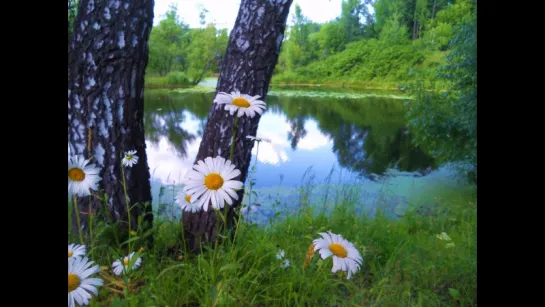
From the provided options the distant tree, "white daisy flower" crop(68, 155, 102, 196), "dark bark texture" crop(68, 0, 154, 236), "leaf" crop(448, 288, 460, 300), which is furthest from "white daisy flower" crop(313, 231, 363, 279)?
the distant tree

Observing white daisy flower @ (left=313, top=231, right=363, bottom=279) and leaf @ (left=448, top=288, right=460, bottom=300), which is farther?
leaf @ (left=448, top=288, right=460, bottom=300)

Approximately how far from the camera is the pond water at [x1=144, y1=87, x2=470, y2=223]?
2.74m

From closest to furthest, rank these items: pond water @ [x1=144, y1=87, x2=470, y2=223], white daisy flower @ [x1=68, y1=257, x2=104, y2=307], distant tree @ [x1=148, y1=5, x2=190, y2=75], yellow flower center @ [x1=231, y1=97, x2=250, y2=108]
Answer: white daisy flower @ [x1=68, y1=257, x2=104, y2=307] → yellow flower center @ [x1=231, y1=97, x2=250, y2=108] → pond water @ [x1=144, y1=87, x2=470, y2=223] → distant tree @ [x1=148, y1=5, x2=190, y2=75]

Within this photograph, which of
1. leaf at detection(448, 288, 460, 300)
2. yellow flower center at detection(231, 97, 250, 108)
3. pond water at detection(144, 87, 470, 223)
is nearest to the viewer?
yellow flower center at detection(231, 97, 250, 108)

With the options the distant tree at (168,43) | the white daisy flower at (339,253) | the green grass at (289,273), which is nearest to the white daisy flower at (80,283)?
the green grass at (289,273)

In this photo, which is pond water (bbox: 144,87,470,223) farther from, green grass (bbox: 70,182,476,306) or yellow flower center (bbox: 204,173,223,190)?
yellow flower center (bbox: 204,173,223,190)

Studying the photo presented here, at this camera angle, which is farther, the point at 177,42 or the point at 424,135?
the point at 177,42

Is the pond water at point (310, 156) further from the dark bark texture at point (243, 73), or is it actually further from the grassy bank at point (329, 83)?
the grassy bank at point (329, 83)

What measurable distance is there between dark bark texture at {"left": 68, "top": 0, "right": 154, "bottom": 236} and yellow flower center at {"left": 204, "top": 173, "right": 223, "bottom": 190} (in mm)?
535

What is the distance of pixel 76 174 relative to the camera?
593 millimetres

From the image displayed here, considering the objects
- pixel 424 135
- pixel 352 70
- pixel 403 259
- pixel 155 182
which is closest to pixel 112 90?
pixel 403 259
